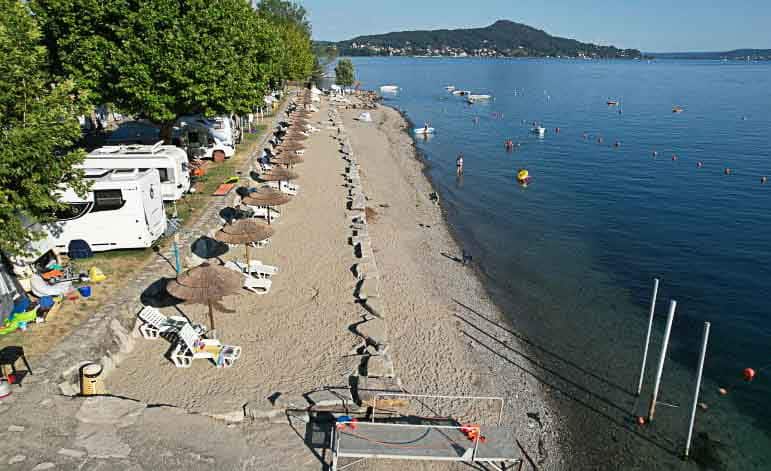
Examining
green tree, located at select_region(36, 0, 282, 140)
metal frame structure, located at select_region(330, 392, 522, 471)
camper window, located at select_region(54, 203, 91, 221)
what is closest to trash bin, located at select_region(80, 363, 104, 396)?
metal frame structure, located at select_region(330, 392, 522, 471)

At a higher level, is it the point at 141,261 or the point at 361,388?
the point at 141,261

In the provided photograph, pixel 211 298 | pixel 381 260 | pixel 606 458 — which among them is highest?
pixel 211 298

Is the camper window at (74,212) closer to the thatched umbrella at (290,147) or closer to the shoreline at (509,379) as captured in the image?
the shoreline at (509,379)

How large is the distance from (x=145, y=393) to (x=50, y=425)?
6.76 feet

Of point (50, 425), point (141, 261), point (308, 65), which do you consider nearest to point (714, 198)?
point (141, 261)

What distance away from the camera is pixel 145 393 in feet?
36.2

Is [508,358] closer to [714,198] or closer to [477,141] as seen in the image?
[714,198]

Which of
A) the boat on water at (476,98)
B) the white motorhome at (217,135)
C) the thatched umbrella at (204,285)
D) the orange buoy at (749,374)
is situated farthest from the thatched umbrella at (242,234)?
the boat on water at (476,98)

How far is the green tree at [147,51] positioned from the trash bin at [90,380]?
14.9m

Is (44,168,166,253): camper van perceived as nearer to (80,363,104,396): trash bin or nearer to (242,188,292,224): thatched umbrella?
(242,188,292,224): thatched umbrella

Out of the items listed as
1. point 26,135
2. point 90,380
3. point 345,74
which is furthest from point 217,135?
point 345,74

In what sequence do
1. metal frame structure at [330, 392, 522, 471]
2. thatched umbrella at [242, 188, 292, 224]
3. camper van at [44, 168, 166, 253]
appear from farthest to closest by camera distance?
thatched umbrella at [242, 188, 292, 224] → camper van at [44, 168, 166, 253] → metal frame structure at [330, 392, 522, 471]

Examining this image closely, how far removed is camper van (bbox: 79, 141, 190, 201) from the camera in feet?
66.2

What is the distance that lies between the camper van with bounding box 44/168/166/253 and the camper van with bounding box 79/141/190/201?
11.8 ft
